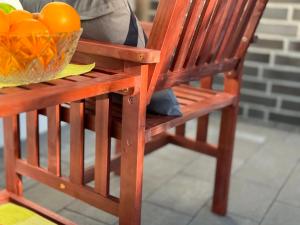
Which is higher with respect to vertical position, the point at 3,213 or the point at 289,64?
the point at 289,64

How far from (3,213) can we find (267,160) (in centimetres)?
150

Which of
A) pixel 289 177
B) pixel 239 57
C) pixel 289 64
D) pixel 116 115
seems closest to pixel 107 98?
pixel 116 115

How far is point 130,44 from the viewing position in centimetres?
116

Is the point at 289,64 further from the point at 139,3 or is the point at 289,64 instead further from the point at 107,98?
the point at 107,98

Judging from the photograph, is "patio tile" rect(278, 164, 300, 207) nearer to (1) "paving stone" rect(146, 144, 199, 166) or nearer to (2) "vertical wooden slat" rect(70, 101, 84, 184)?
(1) "paving stone" rect(146, 144, 199, 166)

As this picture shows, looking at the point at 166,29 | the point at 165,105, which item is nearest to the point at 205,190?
the point at 165,105

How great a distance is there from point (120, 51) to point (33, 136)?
20.6 inches

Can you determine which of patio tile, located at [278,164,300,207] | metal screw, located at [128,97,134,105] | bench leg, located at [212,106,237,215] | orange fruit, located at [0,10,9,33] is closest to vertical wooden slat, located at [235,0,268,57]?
bench leg, located at [212,106,237,215]

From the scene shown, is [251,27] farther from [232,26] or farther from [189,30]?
[189,30]

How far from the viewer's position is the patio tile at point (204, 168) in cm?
214

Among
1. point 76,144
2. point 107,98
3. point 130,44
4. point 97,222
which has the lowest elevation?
point 97,222

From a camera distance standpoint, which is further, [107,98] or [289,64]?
Result: [289,64]

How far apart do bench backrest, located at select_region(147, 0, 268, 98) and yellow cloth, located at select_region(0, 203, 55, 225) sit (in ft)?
1.61

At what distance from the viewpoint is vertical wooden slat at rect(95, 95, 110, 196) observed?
1.19 m
